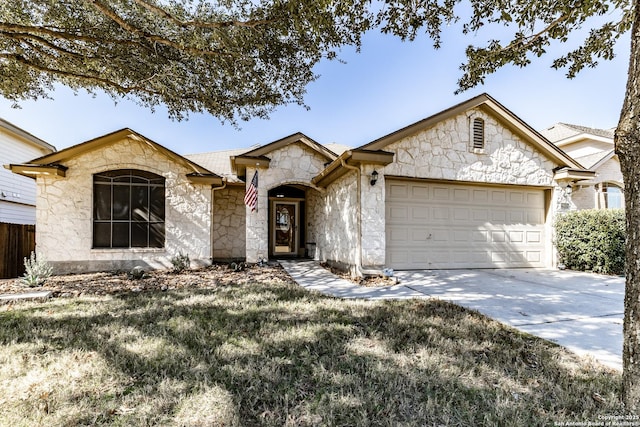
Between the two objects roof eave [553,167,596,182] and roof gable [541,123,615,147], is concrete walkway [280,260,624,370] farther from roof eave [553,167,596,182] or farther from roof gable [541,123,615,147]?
roof gable [541,123,615,147]

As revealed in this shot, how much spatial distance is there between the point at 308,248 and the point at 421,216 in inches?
221

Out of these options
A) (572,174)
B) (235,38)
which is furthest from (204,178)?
(572,174)

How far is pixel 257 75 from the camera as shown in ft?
24.7

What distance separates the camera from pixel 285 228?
13.2m

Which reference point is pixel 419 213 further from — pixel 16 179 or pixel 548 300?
pixel 16 179

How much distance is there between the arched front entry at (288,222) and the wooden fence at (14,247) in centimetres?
790

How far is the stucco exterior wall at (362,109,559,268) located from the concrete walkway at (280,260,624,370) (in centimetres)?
136

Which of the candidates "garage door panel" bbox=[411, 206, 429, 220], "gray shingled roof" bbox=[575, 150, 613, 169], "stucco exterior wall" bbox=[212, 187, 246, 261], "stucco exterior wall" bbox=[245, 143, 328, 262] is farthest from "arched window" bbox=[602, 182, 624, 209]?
"stucco exterior wall" bbox=[212, 187, 246, 261]

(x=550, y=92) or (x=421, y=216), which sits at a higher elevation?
(x=550, y=92)

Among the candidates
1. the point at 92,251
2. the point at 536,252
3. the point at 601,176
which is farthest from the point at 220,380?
the point at 601,176

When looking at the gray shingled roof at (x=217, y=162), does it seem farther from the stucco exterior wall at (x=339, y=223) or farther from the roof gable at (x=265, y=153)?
the stucco exterior wall at (x=339, y=223)

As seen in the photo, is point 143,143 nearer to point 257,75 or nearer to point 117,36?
point 117,36

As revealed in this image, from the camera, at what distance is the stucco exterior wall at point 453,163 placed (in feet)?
24.3

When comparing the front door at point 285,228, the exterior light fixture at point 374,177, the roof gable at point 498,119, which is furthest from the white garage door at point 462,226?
the front door at point 285,228
